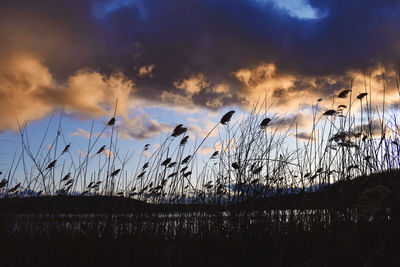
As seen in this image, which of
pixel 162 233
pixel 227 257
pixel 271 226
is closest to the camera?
pixel 227 257

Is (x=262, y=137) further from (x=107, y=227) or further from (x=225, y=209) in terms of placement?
(x=107, y=227)

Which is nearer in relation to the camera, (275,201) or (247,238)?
(247,238)

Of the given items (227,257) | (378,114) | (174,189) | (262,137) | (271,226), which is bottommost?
(227,257)

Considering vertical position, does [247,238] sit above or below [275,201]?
below

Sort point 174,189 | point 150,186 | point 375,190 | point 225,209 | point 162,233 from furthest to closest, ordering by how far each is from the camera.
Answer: point 150,186, point 174,189, point 225,209, point 162,233, point 375,190

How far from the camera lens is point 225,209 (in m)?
3.98

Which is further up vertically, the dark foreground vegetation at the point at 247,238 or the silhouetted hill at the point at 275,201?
the silhouetted hill at the point at 275,201

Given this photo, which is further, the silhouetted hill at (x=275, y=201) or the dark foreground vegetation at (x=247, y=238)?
the silhouetted hill at (x=275, y=201)

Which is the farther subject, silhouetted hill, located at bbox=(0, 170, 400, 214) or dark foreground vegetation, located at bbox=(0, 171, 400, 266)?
silhouetted hill, located at bbox=(0, 170, 400, 214)

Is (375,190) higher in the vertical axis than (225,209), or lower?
higher

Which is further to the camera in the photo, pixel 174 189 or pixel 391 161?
pixel 174 189

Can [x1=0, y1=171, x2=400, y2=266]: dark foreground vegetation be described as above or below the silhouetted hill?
below

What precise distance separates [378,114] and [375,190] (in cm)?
338

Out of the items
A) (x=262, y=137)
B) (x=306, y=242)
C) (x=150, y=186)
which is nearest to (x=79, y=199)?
(x=150, y=186)
